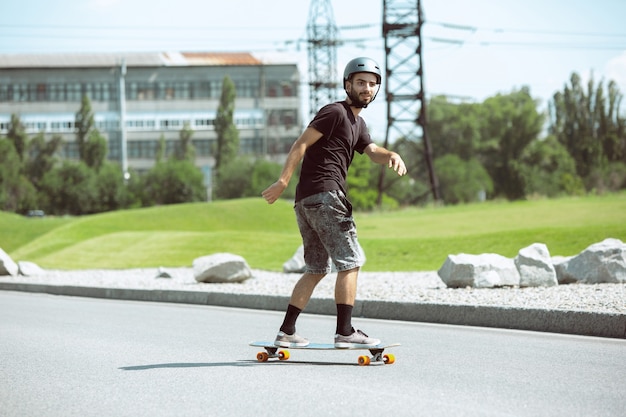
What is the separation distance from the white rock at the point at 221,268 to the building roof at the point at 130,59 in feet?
333

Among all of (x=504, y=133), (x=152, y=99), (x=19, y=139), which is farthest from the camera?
(x=152, y=99)

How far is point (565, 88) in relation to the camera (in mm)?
83562

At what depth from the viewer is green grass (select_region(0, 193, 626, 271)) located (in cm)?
2497

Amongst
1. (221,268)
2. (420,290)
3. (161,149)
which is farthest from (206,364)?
(161,149)

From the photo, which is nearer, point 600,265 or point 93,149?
point 600,265

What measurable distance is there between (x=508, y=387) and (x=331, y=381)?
46.3 inches

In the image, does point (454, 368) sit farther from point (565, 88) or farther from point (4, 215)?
point (565, 88)

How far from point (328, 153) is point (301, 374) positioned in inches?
65.0

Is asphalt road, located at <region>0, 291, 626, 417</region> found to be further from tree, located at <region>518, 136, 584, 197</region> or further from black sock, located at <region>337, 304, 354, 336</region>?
tree, located at <region>518, 136, 584, 197</region>

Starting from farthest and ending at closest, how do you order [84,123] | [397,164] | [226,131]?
[84,123], [226,131], [397,164]

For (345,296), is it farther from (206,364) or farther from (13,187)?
(13,187)

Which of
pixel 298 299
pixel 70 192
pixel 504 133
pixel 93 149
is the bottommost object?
pixel 70 192

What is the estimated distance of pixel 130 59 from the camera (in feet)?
405

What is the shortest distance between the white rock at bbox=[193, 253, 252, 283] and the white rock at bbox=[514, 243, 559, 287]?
19.1 feet
